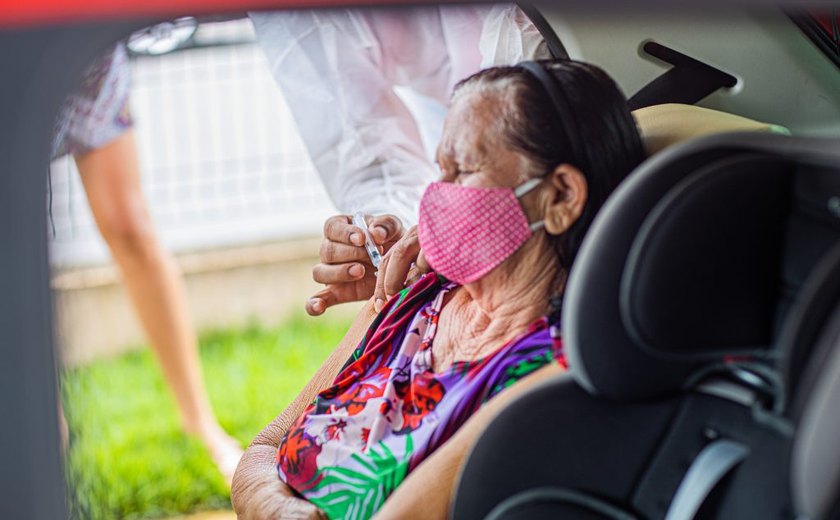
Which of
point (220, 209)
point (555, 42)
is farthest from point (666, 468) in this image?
point (220, 209)

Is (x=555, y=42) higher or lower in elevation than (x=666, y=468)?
higher

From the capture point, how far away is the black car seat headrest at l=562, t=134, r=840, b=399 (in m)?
1.44

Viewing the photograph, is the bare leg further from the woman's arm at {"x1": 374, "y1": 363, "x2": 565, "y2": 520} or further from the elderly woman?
the woman's arm at {"x1": 374, "y1": 363, "x2": 565, "y2": 520}

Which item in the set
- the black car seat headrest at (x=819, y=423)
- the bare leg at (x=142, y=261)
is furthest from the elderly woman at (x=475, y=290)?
the black car seat headrest at (x=819, y=423)

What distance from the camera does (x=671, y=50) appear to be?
1766 mm

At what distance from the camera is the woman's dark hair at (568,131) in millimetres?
1469

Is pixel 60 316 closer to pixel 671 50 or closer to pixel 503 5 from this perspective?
pixel 503 5

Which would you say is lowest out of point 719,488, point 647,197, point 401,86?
point 719,488

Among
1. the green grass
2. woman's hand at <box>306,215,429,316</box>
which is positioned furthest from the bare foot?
woman's hand at <box>306,215,429,316</box>

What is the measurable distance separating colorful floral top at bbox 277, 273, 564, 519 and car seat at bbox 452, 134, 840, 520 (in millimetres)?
53

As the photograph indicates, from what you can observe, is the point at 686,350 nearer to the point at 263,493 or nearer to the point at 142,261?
the point at 263,493

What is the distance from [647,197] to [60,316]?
0.80m

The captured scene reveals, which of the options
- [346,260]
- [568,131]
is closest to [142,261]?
[346,260]

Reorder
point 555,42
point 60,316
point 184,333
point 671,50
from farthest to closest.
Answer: point 671,50, point 555,42, point 184,333, point 60,316
